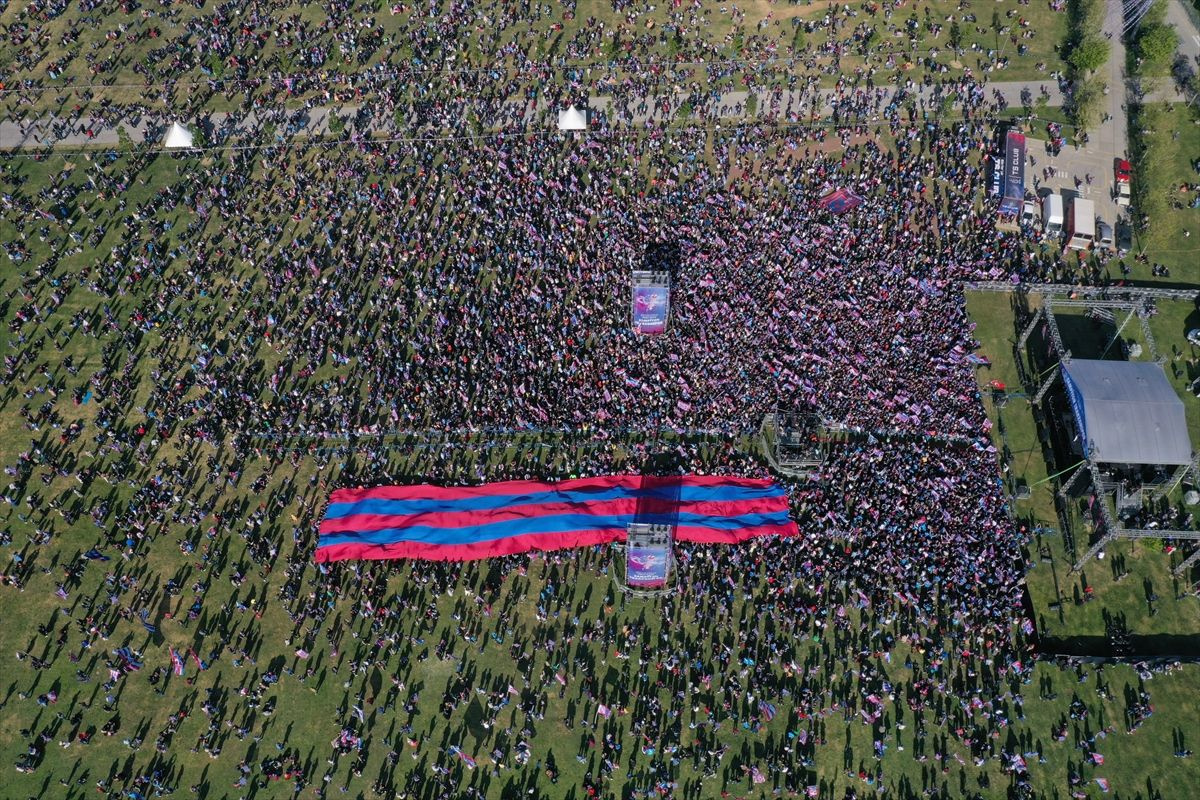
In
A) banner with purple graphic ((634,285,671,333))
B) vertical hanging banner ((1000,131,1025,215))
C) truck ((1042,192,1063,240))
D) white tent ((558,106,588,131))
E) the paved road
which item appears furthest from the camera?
the paved road

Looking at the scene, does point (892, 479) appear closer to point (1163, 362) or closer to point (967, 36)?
point (1163, 362)

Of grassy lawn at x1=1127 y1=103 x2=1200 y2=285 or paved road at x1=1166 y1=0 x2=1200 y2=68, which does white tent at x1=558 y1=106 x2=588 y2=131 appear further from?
paved road at x1=1166 y1=0 x2=1200 y2=68

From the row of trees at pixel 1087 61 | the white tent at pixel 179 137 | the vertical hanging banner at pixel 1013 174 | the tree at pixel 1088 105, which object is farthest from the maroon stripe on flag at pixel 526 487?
the row of trees at pixel 1087 61

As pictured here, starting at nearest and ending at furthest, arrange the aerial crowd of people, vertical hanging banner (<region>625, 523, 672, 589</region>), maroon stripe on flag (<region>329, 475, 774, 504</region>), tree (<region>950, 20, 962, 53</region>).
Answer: the aerial crowd of people, vertical hanging banner (<region>625, 523, 672, 589</region>), maroon stripe on flag (<region>329, 475, 774, 504</region>), tree (<region>950, 20, 962, 53</region>)

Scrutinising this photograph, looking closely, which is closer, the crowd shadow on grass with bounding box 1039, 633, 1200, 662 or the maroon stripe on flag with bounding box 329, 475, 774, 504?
the crowd shadow on grass with bounding box 1039, 633, 1200, 662

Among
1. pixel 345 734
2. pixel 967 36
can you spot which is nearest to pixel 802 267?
pixel 967 36

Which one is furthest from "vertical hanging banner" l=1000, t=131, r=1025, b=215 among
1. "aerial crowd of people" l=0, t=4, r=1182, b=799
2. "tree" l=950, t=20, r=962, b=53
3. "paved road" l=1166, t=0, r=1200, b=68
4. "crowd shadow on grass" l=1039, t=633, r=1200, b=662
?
"crowd shadow on grass" l=1039, t=633, r=1200, b=662

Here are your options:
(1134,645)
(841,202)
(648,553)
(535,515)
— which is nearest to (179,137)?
(535,515)
